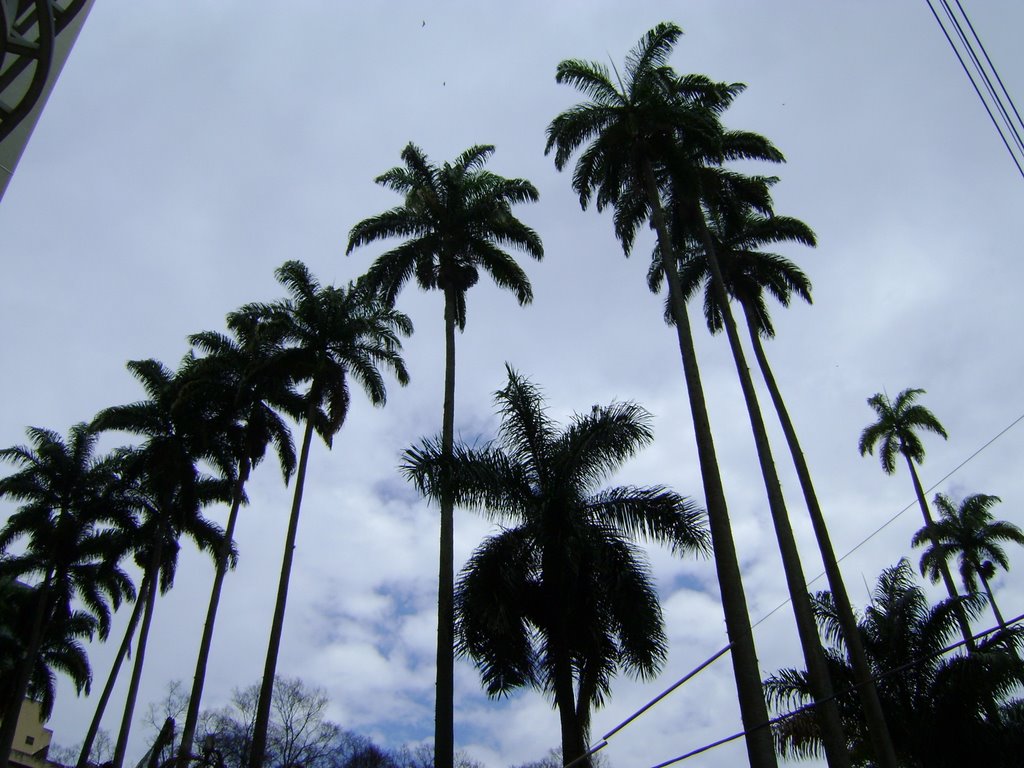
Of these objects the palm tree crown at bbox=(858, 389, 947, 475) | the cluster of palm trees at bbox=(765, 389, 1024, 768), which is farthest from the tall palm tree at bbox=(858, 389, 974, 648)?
the cluster of palm trees at bbox=(765, 389, 1024, 768)

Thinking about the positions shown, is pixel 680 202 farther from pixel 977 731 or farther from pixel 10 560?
pixel 10 560

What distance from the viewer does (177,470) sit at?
104 ft

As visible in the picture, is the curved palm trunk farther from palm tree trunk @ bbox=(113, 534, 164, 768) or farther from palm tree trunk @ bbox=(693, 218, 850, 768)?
palm tree trunk @ bbox=(113, 534, 164, 768)

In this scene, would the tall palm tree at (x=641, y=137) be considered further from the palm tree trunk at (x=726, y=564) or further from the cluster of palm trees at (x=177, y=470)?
the cluster of palm trees at (x=177, y=470)

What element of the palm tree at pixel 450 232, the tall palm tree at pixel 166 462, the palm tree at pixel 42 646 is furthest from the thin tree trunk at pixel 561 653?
the palm tree at pixel 42 646

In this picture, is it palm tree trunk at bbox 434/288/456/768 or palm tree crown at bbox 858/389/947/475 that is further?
palm tree crown at bbox 858/389/947/475

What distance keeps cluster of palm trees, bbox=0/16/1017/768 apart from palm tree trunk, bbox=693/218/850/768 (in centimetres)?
6

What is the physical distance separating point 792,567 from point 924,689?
17.2 feet

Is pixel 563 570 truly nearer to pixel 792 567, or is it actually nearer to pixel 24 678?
pixel 792 567

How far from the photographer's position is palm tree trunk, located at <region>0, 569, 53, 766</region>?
1240 inches

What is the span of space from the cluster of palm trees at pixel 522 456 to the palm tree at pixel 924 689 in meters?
0.28

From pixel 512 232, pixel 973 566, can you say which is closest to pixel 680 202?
pixel 512 232

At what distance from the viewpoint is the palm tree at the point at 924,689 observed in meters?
19.8

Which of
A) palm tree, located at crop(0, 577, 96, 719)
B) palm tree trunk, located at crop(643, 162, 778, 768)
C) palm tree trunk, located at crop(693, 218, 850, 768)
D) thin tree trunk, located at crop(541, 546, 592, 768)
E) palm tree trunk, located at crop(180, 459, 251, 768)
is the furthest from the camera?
palm tree, located at crop(0, 577, 96, 719)
